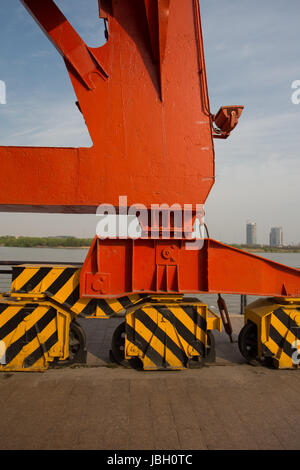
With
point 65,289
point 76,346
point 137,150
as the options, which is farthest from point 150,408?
point 137,150

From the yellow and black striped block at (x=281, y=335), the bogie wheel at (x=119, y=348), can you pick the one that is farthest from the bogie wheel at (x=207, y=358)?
the bogie wheel at (x=119, y=348)

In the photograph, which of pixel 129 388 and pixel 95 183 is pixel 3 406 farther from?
pixel 95 183

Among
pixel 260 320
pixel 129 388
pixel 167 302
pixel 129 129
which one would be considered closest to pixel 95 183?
pixel 129 129

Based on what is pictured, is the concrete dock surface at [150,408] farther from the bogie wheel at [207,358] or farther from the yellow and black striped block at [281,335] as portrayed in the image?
the yellow and black striped block at [281,335]

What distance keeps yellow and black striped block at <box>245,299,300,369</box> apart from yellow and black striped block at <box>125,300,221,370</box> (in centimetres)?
79

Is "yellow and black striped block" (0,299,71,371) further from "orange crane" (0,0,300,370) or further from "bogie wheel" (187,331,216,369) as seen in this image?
"bogie wheel" (187,331,216,369)

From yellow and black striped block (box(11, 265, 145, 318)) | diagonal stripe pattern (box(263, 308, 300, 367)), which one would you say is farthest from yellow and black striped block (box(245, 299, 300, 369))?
yellow and black striped block (box(11, 265, 145, 318))

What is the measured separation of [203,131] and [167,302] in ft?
8.30

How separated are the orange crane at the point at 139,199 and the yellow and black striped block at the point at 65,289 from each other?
1cm

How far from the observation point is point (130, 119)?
154 inches

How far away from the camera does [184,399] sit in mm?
3389

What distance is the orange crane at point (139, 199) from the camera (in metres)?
3.84

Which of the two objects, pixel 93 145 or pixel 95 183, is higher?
pixel 93 145

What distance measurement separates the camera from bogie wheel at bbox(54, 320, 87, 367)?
4.28 meters
